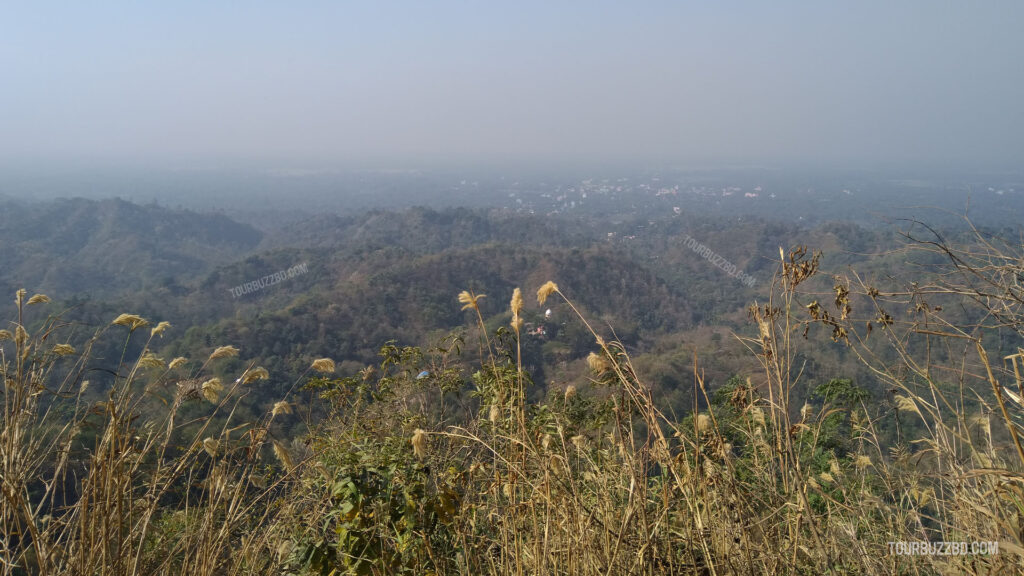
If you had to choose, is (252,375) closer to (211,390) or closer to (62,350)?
(211,390)

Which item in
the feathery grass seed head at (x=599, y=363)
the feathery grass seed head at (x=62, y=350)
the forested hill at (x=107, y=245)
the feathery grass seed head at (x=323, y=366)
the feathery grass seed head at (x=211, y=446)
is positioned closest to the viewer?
the feathery grass seed head at (x=599, y=363)

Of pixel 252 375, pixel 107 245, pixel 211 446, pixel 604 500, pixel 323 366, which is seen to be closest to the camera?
pixel 604 500

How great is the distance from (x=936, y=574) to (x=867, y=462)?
0.56 m

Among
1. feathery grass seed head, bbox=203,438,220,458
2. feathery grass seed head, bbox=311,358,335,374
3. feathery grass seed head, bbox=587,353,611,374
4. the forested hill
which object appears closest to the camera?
feathery grass seed head, bbox=587,353,611,374

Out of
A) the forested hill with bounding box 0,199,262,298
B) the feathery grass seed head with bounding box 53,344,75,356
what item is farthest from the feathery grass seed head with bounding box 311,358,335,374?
the forested hill with bounding box 0,199,262,298

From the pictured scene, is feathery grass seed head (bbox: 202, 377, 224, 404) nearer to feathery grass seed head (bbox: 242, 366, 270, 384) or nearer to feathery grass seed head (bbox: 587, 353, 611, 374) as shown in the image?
feathery grass seed head (bbox: 242, 366, 270, 384)

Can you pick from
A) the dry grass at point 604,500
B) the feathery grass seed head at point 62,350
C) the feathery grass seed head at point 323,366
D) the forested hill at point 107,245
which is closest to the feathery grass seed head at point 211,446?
the dry grass at point 604,500

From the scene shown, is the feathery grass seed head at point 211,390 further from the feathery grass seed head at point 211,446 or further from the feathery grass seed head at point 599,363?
the feathery grass seed head at point 599,363

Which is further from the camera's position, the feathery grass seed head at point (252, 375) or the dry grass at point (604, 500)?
the feathery grass seed head at point (252, 375)

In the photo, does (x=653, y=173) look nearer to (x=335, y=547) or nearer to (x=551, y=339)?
(x=551, y=339)

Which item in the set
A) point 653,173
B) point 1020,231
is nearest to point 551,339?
point 1020,231

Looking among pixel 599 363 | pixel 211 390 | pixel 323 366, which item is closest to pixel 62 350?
pixel 211 390

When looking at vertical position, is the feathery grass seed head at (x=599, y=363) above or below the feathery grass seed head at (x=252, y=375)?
above

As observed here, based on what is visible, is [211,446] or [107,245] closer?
[211,446]
